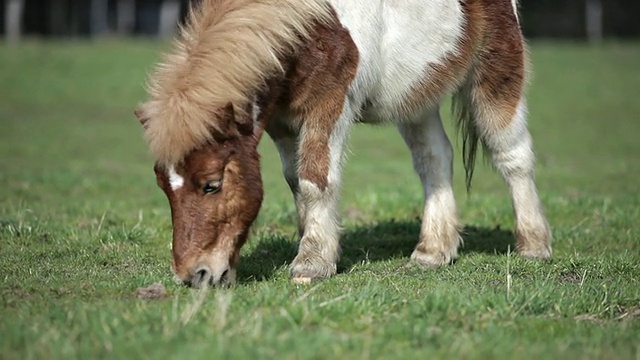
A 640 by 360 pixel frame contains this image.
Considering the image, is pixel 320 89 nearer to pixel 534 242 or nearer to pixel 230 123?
pixel 230 123

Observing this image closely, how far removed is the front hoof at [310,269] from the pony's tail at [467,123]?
2.20 meters

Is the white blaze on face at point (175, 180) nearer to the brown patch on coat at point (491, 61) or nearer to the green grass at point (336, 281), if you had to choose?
the green grass at point (336, 281)

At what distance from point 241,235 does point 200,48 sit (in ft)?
3.77

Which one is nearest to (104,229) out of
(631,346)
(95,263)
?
(95,263)

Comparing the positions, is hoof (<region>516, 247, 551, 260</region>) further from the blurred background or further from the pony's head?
the blurred background

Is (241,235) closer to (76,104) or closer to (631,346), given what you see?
(631,346)

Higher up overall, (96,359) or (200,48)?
(200,48)

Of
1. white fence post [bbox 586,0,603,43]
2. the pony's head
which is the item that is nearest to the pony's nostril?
the pony's head

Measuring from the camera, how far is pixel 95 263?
19.4 feet

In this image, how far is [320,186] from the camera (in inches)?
224

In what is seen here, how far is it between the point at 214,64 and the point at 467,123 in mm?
2862

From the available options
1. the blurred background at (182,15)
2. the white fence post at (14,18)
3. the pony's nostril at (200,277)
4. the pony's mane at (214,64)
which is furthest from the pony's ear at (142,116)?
the blurred background at (182,15)

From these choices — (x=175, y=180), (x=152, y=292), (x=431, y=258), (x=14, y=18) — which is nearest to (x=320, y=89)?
(x=175, y=180)

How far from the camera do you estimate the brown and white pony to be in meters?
4.96
